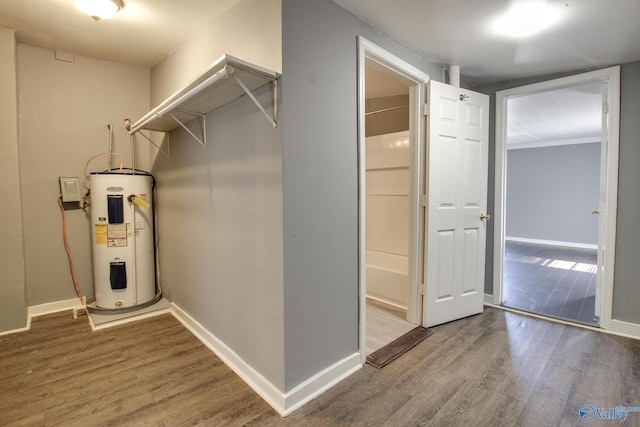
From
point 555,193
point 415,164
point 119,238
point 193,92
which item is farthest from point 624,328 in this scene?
point 555,193

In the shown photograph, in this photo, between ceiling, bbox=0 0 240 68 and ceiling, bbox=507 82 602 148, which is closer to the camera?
ceiling, bbox=0 0 240 68

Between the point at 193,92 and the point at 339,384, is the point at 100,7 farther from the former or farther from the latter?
the point at 339,384

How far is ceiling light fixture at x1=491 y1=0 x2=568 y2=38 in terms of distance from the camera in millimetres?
1858

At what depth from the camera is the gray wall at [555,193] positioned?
6512mm

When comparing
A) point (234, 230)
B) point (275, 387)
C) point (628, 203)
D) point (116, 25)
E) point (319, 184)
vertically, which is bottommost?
point (275, 387)

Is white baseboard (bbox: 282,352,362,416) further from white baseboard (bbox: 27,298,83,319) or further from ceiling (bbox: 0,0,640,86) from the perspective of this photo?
white baseboard (bbox: 27,298,83,319)

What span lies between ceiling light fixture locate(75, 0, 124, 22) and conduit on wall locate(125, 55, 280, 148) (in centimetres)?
64

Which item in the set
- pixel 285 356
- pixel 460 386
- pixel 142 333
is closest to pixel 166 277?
pixel 142 333

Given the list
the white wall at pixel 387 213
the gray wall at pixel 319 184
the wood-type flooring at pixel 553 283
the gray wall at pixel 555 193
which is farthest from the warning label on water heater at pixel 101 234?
the gray wall at pixel 555 193

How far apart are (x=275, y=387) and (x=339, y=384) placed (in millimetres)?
425

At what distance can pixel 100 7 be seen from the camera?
1.93 meters

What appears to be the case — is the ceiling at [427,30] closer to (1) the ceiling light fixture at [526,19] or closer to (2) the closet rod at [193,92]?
(1) the ceiling light fixture at [526,19]

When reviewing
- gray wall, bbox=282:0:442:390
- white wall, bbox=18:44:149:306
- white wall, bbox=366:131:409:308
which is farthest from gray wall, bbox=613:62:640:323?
white wall, bbox=18:44:149:306
